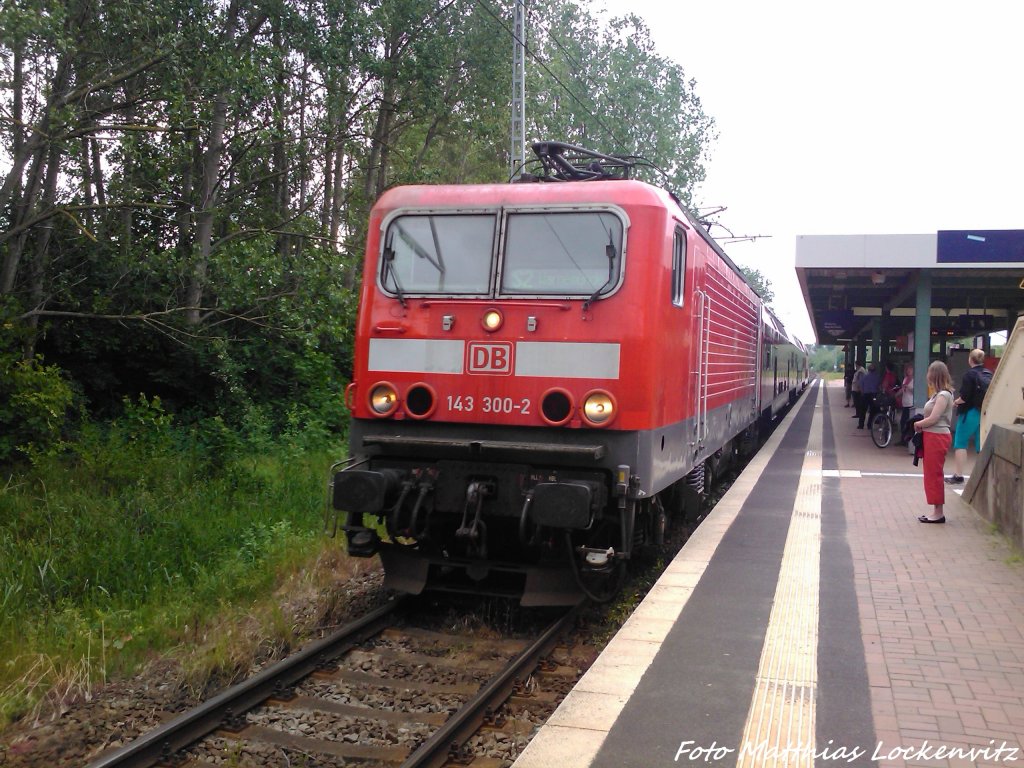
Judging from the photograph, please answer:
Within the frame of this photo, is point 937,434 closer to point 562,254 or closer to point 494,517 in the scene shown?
point 562,254

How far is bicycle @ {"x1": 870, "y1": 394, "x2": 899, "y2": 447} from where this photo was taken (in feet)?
55.1

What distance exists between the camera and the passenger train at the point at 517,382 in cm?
602

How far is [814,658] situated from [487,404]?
2613mm

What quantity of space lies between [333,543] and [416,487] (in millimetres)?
2607

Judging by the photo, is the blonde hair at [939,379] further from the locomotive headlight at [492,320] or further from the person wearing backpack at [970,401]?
the locomotive headlight at [492,320]

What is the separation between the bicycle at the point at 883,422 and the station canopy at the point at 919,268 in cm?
190

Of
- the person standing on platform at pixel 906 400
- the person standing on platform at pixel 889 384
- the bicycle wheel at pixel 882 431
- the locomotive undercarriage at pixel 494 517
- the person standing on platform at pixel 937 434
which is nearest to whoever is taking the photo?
the locomotive undercarriage at pixel 494 517

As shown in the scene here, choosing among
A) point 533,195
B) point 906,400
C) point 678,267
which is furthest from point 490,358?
point 906,400

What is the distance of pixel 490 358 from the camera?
6.27m

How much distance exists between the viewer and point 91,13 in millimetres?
11055

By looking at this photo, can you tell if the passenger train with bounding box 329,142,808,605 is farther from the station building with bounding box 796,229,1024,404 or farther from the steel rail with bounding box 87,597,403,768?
the station building with bounding box 796,229,1024,404

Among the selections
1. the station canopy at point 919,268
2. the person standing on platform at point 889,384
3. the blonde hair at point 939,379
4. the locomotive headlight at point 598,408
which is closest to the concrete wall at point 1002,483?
the blonde hair at point 939,379

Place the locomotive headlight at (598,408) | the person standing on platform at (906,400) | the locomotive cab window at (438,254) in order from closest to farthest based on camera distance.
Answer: the locomotive headlight at (598,408) < the locomotive cab window at (438,254) < the person standing on platform at (906,400)

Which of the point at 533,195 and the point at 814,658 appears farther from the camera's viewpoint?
the point at 533,195
